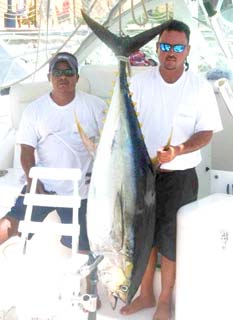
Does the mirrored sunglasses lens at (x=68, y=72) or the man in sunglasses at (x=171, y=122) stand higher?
the mirrored sunglasses lens at (x=68, y=72)

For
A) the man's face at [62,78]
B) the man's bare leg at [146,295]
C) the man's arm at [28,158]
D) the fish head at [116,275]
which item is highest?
the man's face at [62,78]

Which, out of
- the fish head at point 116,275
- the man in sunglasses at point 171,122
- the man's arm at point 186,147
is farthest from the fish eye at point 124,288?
the man's arm at point 186,147

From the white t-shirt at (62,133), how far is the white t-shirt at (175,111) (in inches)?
11.9

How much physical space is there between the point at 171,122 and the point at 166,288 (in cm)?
67

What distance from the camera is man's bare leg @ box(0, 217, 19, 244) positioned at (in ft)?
7.88

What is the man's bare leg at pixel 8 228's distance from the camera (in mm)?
2400

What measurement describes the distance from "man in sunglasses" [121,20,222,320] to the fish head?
1.04 feet

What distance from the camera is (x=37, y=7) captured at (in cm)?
413

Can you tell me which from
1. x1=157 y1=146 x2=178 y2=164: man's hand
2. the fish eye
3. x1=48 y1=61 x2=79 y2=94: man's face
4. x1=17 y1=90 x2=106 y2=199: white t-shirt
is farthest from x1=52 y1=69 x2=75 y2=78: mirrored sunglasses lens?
the fish eye

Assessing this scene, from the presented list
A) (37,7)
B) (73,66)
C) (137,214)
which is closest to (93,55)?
(37,7)

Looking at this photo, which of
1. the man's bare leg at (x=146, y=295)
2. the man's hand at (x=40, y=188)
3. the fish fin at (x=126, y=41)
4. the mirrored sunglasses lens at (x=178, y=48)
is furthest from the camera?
the man's hand at (x=40, y=188)

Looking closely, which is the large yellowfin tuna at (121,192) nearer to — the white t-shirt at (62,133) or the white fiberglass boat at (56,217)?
the white fiberglass boat at (56,217)

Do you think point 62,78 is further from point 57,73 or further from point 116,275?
point 116,275

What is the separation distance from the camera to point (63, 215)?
2.38 meters
